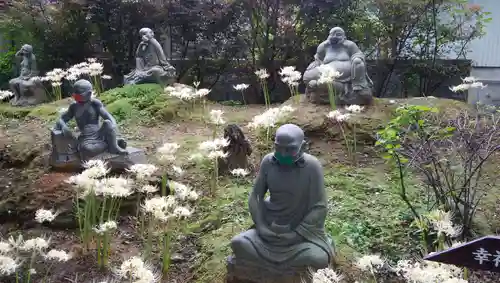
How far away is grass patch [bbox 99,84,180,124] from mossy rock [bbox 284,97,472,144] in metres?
2.75

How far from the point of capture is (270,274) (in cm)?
418

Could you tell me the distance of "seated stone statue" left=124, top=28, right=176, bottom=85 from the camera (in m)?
10.9

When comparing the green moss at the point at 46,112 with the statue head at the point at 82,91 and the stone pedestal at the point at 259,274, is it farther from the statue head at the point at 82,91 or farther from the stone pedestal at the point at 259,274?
the stone pedestal at the point at 259,274

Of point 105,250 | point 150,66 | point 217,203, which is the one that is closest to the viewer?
point 105,250

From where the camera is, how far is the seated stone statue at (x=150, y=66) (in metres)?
10.9

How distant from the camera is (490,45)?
531 inches

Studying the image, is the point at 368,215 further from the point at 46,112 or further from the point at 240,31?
the point at 240,31

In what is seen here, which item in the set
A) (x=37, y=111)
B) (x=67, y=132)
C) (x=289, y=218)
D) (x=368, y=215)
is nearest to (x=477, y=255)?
(x=289, y=218)

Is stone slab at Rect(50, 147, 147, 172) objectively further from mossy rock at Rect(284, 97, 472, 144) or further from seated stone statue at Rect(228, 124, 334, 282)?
mossy rock at Rect(284, 97, 472, 144)

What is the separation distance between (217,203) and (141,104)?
4467 mm

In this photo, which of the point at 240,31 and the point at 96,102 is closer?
the point at 96,102

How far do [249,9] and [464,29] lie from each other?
5923 millimetres

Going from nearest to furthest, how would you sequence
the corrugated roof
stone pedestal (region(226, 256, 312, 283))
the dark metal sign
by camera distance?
the dark metal sign
stone pedestal (region(226, 256, 312, 283))
the corrugated roof

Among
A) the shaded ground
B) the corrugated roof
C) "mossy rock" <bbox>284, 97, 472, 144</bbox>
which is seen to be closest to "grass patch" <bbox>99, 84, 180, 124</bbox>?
the shaded ground
